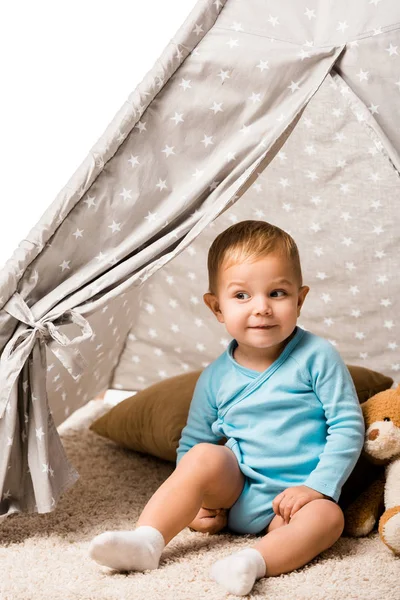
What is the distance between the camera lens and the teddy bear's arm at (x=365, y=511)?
1678 mm

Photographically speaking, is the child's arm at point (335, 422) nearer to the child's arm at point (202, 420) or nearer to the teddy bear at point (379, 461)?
the teddy bear at point (379, 461)

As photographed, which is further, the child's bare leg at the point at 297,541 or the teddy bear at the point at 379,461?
the teddy bear at the point at 379,461

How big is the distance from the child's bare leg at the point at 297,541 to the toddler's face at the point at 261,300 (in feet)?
1.17

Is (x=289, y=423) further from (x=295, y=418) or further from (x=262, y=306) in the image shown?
(x=262, y=306)

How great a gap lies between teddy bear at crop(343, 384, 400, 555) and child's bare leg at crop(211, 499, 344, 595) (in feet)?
0.54

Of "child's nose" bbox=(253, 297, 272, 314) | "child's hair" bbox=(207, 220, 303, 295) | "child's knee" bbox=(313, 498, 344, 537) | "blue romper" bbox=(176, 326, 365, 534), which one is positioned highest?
"child's hair" bbox=(207, 220, 303, 295)

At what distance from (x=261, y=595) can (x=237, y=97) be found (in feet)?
3.01

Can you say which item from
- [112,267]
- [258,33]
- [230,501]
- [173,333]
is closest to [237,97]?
[258,33]

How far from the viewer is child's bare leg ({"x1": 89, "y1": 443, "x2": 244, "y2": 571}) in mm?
1405

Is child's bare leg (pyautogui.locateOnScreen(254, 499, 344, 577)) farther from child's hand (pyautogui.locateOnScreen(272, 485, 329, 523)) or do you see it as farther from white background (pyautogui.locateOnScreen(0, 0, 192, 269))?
white background (pyautogui.locateOnScreen(0, 0, 192, 269))

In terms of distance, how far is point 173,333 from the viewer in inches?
102

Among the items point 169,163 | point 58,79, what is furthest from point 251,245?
point 58,79

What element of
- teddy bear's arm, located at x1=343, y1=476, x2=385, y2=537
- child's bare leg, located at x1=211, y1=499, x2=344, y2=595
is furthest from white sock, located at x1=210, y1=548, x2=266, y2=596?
teddy bear's arm, located at x1=343, y1=476, x2=385, y2=537

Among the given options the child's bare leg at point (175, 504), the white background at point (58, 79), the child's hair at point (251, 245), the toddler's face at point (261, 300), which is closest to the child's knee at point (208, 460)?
the child's bare leg at point (175, 504)
